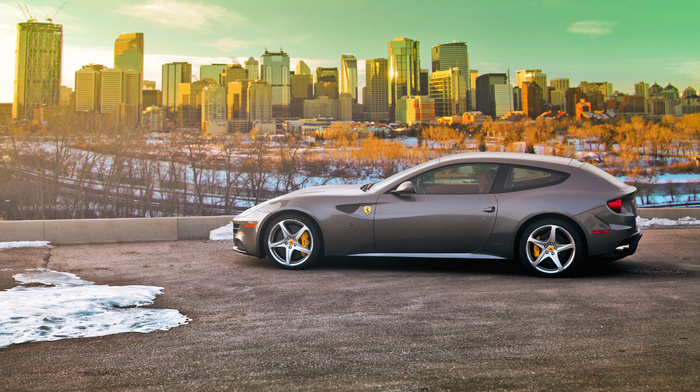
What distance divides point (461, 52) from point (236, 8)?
7.93m

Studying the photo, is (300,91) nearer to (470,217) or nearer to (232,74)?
(232,74)

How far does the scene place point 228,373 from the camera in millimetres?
3086

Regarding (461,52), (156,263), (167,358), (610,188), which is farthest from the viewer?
(461,52)

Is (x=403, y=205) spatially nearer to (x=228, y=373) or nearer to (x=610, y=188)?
(x=610, y=188)

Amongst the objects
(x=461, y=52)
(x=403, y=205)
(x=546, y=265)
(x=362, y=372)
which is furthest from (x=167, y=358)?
(x=461, y=52)

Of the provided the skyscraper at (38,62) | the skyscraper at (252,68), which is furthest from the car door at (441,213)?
the skyscraper at (38,62)

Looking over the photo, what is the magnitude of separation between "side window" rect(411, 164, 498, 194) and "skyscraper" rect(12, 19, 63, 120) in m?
18.7

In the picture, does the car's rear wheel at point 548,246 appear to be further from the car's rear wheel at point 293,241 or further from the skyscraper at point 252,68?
the skyscraper at point 252,68

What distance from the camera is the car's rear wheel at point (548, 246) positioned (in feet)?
19.7

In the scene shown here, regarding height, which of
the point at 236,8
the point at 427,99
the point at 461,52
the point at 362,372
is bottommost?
the point at 362,372

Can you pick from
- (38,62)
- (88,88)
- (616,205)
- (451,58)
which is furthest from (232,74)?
(616,205)

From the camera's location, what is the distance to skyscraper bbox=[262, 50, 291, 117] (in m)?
19.8

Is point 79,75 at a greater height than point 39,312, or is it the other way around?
point 79,75

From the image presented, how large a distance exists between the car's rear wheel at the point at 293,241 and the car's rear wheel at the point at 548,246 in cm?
226
